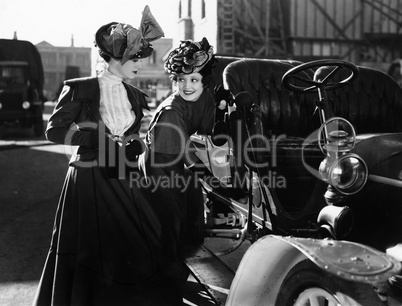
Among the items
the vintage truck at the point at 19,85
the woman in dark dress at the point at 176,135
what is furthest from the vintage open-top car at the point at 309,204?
the vintage truck at the point at 19,85

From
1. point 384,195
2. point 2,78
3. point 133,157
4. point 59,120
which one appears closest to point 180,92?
point 133,157

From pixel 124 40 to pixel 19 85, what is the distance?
11436 millimetres

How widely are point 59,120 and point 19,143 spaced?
9.83 meters

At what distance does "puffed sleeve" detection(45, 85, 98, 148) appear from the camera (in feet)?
8.22

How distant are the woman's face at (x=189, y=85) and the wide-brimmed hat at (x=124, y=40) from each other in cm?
30

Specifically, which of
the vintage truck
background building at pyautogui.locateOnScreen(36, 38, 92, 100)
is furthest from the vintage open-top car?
background building at pyautogui.locateOnScreen(36, 38, 92, 100)

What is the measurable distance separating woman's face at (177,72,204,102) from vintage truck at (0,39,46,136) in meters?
11.0

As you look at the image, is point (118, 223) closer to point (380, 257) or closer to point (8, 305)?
point (8, 305)

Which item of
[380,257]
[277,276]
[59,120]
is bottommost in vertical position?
[277,276]

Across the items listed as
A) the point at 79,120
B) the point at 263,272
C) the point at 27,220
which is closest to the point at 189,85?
the point at 79,120

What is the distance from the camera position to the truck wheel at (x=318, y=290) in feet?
5.76

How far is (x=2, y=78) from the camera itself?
12945 mm

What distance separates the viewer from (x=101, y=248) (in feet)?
8.55

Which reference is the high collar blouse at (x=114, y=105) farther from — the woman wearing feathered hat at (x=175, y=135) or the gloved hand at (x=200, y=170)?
the gloved hand at (x=200, y=170)
